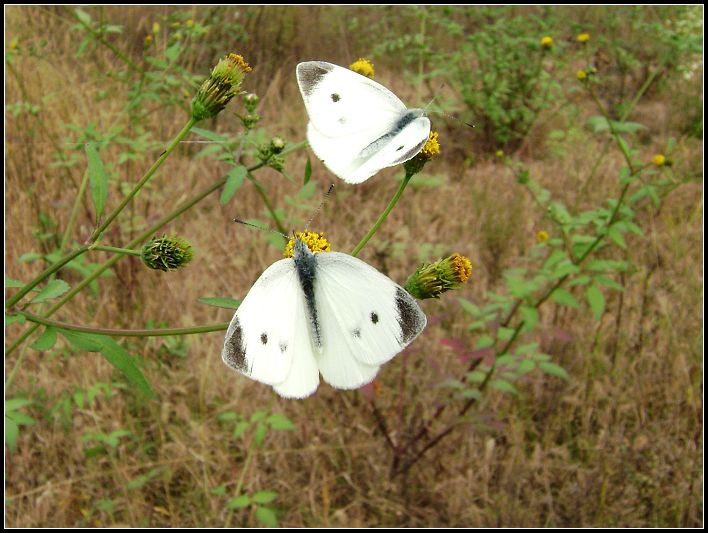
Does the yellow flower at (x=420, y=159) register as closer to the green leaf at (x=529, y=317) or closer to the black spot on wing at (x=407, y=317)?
the black spot on wing at (x=407, y=317)

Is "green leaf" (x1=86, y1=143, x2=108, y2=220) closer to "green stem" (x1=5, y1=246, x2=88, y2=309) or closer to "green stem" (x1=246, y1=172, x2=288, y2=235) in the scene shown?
"green stem" (x1=5, y1=246, x2=88, y2=309)

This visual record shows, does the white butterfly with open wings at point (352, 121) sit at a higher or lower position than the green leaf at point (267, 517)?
higher

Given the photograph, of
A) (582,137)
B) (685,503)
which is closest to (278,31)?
(582,137)

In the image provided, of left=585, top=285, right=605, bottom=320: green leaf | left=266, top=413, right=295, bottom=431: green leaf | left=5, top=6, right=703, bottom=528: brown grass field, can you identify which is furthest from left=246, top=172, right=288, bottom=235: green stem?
left=585, top=285, right=605, bottom=320: green leaf

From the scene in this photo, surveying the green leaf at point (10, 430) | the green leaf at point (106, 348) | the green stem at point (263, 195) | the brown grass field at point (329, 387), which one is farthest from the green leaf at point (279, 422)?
the green leaf at point (106, 348)

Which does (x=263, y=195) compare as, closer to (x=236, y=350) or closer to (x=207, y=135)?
(x=207, y=135)

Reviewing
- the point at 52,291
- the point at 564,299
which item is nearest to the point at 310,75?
the point at 52,291
